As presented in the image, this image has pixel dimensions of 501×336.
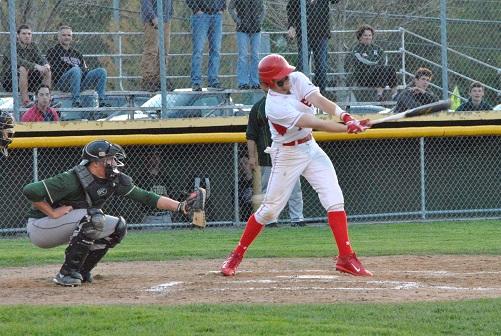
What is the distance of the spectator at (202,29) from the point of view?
1382 centimetres

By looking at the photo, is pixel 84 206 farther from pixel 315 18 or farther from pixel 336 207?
pixel 315 18

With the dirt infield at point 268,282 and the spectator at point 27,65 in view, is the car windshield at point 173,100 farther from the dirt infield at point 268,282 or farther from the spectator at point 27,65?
the dirt infield at point 268,282

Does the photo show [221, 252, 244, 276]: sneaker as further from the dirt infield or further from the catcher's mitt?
the catcher's mitt

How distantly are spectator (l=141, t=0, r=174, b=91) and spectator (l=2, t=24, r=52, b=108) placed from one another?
51.1 inches

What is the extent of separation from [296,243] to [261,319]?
5.55m

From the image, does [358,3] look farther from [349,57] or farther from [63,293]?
[63,293]

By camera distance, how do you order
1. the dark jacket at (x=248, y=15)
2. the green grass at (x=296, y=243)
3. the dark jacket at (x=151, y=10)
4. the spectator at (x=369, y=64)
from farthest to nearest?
the spectator at (x=369, y=64) → the dark jacket at (x=248, y=15) → the dark jacket at (x=151, y=10) → the green grass at (x=296, y=243)

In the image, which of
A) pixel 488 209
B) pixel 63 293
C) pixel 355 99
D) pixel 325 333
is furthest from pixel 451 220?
pixel 325 333

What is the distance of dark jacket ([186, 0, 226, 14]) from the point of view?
→ 13.8 metres

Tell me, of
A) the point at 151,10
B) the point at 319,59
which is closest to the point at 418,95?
the point at 319,59

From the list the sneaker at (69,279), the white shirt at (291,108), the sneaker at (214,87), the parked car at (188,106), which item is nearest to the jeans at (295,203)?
the parked car at (188,106)

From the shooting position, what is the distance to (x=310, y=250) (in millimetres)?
11016

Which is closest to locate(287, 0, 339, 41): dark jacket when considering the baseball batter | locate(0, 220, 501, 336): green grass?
the baseball batter

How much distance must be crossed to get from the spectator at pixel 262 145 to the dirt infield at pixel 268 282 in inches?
111
